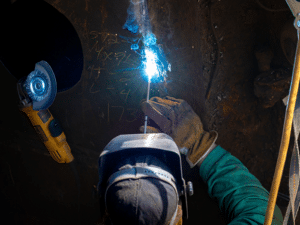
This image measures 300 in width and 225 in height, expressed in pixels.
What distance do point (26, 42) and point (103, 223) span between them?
178 cm

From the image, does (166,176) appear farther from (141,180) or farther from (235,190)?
(235,190)

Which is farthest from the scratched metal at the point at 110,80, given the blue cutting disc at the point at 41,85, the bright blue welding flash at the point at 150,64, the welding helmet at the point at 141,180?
the welding helmet at the point at 141,180

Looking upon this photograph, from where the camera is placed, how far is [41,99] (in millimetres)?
1690

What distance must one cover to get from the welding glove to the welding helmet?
0.38 metres

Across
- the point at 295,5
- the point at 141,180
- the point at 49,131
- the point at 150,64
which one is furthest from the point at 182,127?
the point at 49,131

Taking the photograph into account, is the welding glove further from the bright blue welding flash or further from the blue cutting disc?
the blue cutting disc

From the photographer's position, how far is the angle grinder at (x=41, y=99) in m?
1.63

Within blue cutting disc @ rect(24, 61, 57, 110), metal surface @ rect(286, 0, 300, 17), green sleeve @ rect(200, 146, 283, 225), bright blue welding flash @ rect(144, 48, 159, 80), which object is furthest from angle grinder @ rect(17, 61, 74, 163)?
metal surface @ rect(286, 0, 300, 17)

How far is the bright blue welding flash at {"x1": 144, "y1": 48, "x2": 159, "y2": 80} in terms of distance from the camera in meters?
1.65

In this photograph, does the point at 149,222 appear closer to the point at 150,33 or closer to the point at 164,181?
the point at 164,181

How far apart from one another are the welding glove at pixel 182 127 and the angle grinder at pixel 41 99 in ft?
2.91

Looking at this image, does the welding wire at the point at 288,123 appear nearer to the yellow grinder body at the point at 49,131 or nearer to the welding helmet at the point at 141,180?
the welding helmet at the point at 141,180

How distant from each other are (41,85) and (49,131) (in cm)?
45

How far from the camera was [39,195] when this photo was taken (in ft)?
8.96
